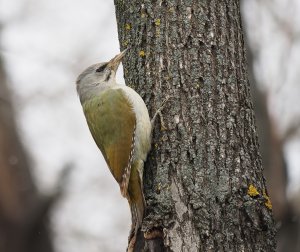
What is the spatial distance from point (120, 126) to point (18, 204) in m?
1.90

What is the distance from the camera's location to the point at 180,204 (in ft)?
14.1

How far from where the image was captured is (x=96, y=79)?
6230 millimetres

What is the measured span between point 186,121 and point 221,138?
273 millimetres

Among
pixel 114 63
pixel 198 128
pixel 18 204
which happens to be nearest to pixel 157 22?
pixel 198 128

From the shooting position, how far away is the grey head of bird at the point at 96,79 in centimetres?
613

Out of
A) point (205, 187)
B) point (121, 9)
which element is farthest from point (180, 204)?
point (121, 9)

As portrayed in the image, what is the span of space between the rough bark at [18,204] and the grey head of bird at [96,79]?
1224 millimetres

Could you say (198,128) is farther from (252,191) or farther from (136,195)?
(136,195)

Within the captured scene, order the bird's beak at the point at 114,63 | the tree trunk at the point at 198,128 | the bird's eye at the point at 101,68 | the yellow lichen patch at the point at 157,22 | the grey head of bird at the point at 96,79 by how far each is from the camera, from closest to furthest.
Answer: the tree trunk at the point at 198,128, the yellow lichen patch at the point at 157,22, the bird's beak at the point at 114,63, the grey head of bird at the point at 96,79, the bird's eye at the point at 101,68

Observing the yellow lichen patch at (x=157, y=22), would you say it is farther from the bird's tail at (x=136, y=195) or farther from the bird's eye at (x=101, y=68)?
the bird's eye at (x=101, y=68)

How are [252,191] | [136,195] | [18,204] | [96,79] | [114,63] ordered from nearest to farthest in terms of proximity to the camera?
[252,191], [136,195], [114,63], [96,79], [18,204]

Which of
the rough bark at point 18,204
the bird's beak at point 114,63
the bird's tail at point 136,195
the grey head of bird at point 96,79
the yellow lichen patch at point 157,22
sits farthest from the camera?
the rough bark at point 18,204

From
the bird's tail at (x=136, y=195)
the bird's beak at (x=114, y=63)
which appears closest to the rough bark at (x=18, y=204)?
the bird's beak at (x=114, y=63)

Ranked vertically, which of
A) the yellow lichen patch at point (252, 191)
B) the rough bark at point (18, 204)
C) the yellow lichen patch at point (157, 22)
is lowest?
the rough bark at point (18, 204)
